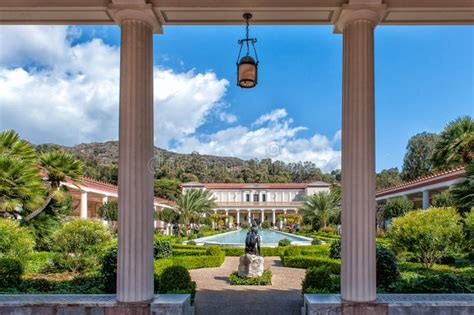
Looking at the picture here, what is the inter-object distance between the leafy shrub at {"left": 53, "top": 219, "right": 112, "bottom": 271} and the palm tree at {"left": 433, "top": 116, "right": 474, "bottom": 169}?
1979cm

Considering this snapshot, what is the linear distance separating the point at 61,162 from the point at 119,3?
976 cm

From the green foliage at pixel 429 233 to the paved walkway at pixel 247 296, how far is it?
318 cm

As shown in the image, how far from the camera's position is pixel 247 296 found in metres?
8.32

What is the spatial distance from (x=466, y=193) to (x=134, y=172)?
39.6 feet

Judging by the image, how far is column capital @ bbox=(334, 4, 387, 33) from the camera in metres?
4.66

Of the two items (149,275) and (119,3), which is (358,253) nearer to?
(149,275)

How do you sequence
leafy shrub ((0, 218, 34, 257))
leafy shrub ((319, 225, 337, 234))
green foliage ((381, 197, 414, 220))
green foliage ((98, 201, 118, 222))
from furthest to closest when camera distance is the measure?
1. leafy shrub ((319, 225, 337, 234))
2. green foliage ((98, 201, 118, 222))
3. green foliage ((381, 197, 414, 220))
4. leafy shrub ((0, 218, 34, 257))

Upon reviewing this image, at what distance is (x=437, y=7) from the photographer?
15.8ft

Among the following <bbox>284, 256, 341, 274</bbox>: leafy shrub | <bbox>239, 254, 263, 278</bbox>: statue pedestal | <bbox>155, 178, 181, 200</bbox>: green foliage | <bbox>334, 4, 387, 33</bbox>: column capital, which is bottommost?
<bbox>284, 256, 341, 274</bbox>: leafy shrub

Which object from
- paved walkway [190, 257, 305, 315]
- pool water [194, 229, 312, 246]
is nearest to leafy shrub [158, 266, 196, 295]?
paved walkway [190, 257, 305, 315]

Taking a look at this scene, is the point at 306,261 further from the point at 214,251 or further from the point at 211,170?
the point at 211,170

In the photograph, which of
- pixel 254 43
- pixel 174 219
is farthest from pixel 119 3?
pixel 174 219

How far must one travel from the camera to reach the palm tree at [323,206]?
107 feet

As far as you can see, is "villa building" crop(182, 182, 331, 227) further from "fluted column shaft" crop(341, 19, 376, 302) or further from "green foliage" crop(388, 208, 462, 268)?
"fluted column shaft" crop(341, 19, 376, 302)
